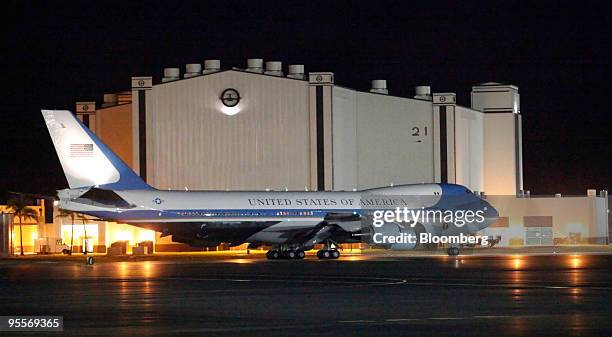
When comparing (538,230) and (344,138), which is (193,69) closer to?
(344,138)

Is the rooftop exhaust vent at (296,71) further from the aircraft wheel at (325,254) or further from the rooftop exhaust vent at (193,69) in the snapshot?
the aircraft wheel at (325,254)

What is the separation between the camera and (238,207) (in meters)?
69.9

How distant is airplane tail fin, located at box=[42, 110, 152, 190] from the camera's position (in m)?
66.0

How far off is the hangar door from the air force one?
16.7 metres

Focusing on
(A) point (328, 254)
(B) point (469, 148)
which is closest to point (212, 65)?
(B) point (469, 148)

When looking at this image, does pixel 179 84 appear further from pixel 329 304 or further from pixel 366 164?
pixel 329 304

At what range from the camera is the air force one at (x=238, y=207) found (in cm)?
6606

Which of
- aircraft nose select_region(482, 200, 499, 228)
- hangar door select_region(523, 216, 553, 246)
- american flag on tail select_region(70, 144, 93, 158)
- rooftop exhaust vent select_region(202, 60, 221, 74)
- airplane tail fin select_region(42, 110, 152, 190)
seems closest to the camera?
airplane tail fin select_region(42, 110, 152, 190)

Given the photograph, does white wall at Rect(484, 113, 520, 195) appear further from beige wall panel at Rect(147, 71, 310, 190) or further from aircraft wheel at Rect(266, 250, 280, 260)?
aircraft wheel at Rect(266, 250, 280, 260)

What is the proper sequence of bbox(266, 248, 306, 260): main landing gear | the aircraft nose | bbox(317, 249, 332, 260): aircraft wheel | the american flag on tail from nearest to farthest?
the american flag on tail < bbox(317, 249, 332, 260): aircraft wheel < bbox(266, 248, 306, 260): main landing gear < the aircraft nose

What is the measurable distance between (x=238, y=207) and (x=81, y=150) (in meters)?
10.0

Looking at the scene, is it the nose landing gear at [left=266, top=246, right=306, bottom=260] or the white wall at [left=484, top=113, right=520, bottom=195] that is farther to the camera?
the white wall at [left=484, top=113, right=520, bottom=195]

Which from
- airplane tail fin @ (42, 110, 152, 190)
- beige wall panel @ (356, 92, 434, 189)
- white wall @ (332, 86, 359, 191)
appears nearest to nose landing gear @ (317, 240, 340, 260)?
airplane tail fin @ (42, 110, 152, 190)

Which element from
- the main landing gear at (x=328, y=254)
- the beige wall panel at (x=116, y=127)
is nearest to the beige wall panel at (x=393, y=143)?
the beige wall panel at (x=116, y=127)
